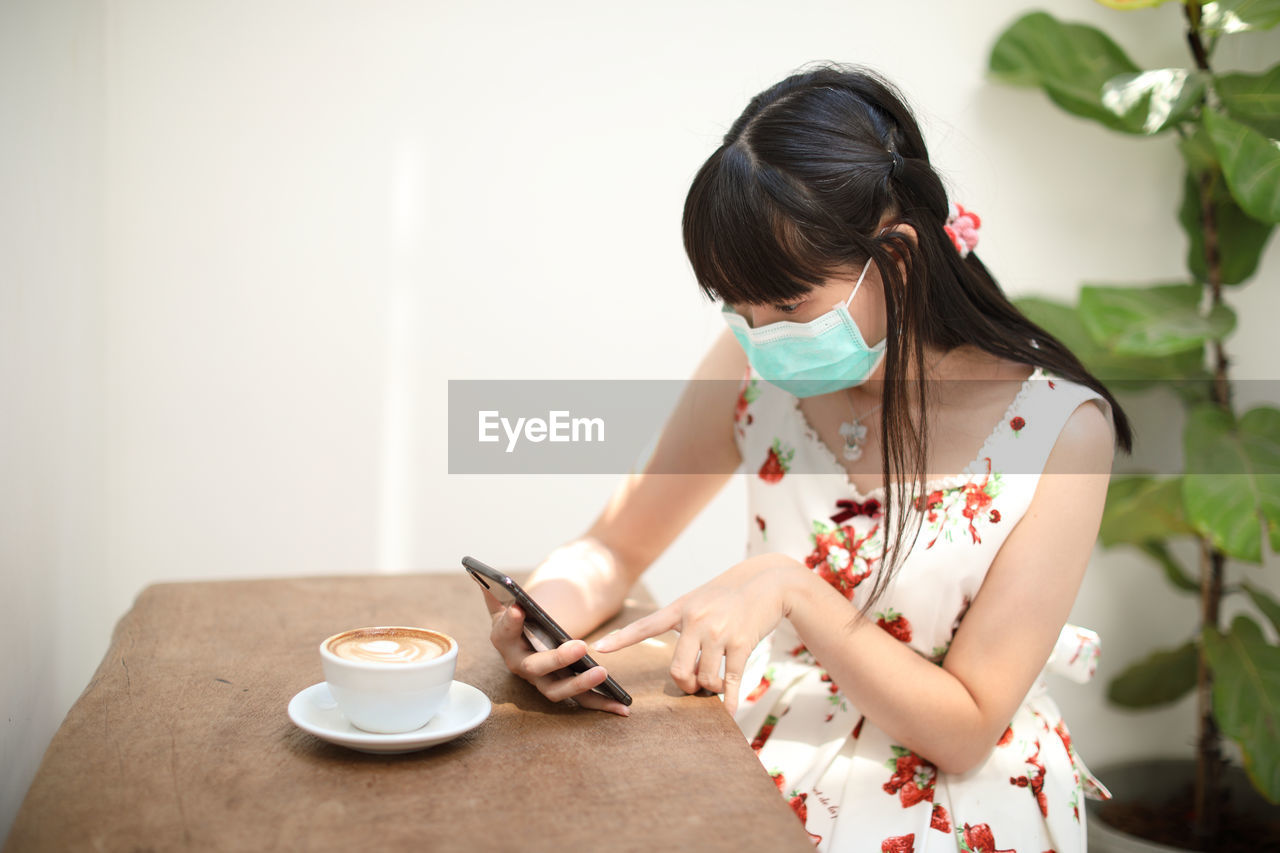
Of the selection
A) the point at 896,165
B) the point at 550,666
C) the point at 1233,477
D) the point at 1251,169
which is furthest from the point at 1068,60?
the point at 550,666

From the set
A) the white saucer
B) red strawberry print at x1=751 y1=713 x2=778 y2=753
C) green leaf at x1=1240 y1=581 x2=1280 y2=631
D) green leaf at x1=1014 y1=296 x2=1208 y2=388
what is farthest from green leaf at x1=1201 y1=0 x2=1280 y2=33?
the white saucer

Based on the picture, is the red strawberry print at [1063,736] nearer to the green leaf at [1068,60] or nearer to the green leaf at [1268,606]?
the green leaf at [1268,606]

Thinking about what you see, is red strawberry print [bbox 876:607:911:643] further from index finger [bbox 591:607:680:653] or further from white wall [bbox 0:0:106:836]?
white wall [bbox 0:0:106:836]

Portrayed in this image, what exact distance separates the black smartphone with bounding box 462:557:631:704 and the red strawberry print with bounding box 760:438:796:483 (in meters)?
0.43

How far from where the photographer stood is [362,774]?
29.8 inches

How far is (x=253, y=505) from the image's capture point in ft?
6.14

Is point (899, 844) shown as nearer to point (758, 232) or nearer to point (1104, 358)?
point (758, 232)

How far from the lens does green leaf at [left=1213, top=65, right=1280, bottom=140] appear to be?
1680 mm

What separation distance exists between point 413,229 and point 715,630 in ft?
3.92

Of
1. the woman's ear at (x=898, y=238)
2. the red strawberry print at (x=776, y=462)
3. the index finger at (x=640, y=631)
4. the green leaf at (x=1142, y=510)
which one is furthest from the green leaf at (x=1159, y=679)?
the index finger at (x=640, y=631)

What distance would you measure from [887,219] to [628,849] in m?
0.68

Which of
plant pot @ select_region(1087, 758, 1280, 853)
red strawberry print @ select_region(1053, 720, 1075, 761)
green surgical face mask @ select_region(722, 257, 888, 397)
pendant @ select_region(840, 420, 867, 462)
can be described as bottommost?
plant pot @ select_region(1087, 758, 1280, 853)

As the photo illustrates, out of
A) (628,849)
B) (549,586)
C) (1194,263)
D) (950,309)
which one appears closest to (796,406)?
(950,309)

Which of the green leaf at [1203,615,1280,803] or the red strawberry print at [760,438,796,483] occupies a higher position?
the red strawberry print at [760,438,796,483]
